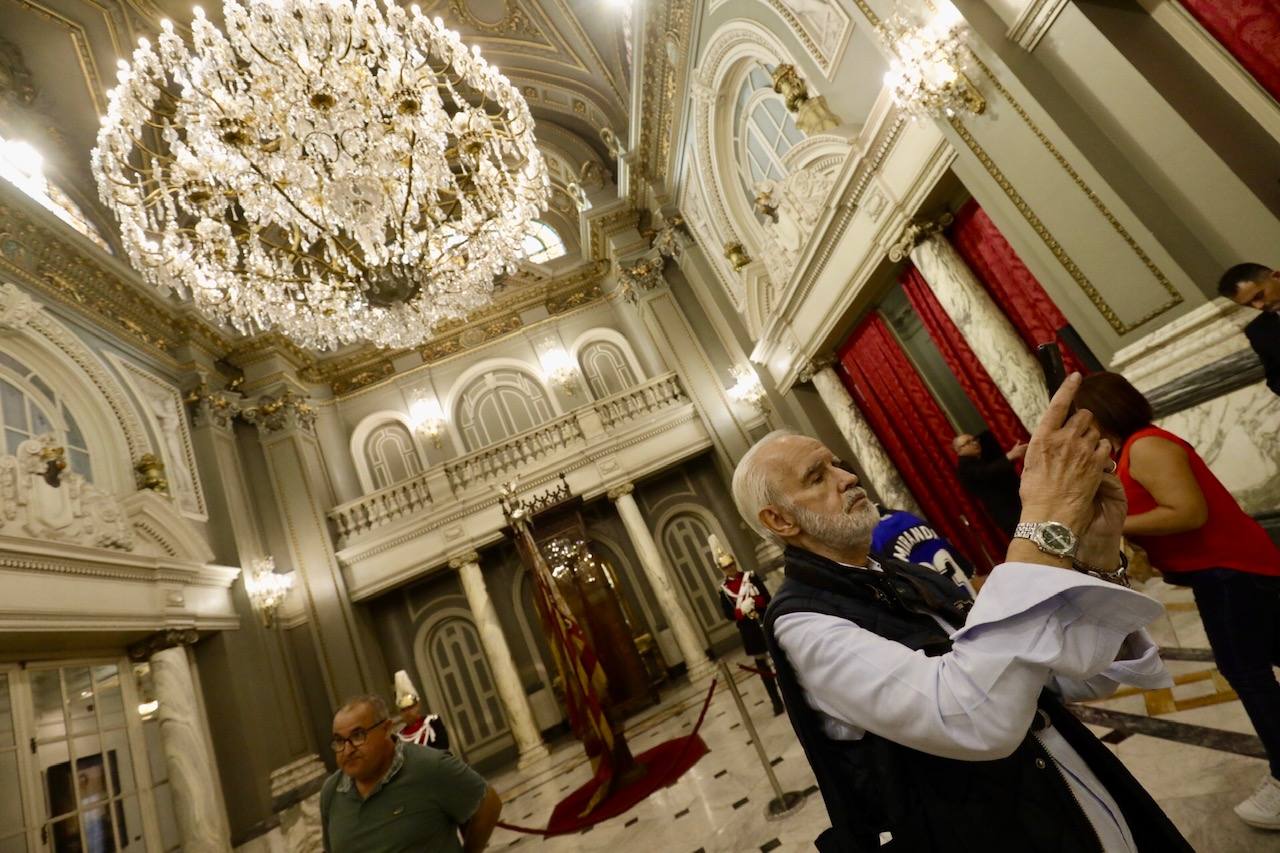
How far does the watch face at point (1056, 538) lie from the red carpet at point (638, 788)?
3939 mm

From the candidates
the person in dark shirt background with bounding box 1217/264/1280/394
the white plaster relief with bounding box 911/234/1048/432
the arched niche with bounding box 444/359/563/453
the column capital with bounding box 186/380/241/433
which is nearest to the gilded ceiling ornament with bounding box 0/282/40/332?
the column capital with bounding box 186/380/241/433

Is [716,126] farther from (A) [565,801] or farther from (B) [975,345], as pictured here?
(A) [565,801]

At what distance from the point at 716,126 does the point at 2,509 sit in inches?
297

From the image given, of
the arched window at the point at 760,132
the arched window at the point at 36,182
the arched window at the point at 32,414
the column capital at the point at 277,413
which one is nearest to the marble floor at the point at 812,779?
the arched window at the point at 760,132

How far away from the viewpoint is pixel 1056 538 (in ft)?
2.76

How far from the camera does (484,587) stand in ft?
29.1

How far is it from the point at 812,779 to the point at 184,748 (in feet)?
18.7

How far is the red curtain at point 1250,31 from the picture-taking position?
2.82 metres

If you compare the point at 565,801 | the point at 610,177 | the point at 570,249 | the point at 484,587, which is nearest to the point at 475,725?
the point at 484,587

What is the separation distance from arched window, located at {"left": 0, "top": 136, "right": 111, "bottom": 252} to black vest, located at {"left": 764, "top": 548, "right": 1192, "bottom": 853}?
29.5 ft

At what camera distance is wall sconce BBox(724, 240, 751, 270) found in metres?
7.53

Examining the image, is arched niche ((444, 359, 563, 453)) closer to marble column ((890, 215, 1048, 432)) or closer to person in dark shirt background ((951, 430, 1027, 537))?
marble column ((890, 215, 1048, 432))

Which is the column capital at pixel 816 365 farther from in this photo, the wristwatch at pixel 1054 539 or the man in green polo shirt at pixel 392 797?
the wristwatch at pixel 1054 539

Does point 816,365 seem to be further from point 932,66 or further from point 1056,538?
point 1056,538
